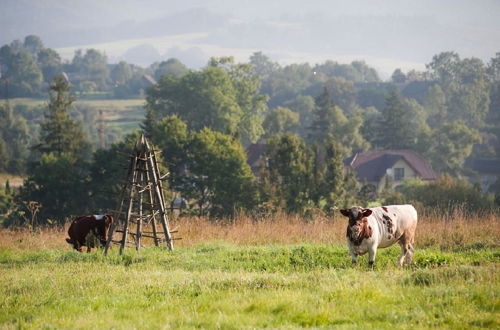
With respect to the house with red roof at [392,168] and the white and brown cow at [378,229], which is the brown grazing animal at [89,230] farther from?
the house with red roof at [392,168]

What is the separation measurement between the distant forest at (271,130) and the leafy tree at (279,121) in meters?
0.19

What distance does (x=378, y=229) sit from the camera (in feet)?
53.6

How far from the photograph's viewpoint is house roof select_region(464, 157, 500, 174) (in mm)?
109062

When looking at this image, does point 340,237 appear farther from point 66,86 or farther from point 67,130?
point 66,86

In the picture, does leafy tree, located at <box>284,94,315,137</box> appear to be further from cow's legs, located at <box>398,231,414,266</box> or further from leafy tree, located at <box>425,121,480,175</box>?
cow's legs, located at <box>398,231,414,266</box>

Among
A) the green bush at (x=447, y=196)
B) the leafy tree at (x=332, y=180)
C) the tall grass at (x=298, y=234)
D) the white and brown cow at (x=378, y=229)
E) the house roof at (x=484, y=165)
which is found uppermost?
the white and brown cow at (x=378, y=229)

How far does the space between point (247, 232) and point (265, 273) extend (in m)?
7.69

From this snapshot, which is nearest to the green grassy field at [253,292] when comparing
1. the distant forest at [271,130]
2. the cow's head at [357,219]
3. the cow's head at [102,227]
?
the cow's head at [357,219]

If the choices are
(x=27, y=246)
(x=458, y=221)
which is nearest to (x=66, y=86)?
(x=27, y=246)

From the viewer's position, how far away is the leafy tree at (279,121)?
118 m

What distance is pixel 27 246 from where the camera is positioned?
73.3ft

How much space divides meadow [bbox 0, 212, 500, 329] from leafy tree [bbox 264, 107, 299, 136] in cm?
9701

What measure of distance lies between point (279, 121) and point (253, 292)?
106m

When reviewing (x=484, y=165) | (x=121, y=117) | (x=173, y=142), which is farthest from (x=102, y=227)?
(x=121, y=117)
